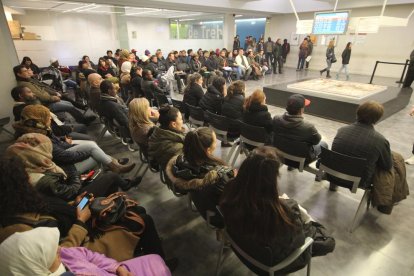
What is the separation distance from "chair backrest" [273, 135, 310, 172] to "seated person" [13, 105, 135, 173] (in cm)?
195

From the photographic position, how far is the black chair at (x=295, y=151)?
95.7 inches

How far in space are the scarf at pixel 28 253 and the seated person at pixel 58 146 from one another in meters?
1.56

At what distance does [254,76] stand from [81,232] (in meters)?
9.09

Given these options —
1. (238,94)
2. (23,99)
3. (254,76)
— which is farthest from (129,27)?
(238,94)

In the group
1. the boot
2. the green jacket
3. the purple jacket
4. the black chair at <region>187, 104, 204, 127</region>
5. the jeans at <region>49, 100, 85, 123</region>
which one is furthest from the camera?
the jeans at <region>49, 100, 85, 123</region>

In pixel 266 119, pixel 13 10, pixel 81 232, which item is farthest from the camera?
pixel 13 10

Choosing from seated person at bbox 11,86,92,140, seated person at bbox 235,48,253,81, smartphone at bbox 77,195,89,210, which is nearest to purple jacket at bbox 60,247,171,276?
smartphone at bbox 77,195,89,210

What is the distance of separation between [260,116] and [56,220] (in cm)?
228

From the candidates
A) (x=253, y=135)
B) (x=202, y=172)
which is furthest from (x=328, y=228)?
(x=202, y=172)

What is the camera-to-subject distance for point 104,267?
129cm

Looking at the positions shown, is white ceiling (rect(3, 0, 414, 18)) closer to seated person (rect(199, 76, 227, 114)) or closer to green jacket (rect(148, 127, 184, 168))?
seated person (rect(199, 76, 227, 114))

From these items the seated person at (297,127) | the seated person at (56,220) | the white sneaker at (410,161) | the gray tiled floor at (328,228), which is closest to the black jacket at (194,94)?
the gray tiled floor at (328,228)

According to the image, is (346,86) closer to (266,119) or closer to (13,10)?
(266,119)

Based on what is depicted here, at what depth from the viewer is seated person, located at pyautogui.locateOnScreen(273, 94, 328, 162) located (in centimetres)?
248
